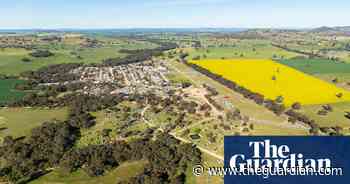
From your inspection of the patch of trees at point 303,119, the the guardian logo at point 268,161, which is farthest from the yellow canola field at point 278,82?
the the guardian logo at point 268,161

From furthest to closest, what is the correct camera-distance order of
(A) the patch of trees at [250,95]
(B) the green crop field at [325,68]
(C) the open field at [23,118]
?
1. (B) the green crop field at [325,68]
2. (A) the patch of trees at [250,95]
3. (C) the open field at [23,118]

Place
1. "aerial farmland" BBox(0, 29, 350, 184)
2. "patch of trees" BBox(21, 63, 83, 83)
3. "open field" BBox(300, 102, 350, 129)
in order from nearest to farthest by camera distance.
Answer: "aerial farmland" BBox(0, 29, 350, 184) → "open field" BBox(300, 102, 350, 129) → "patch of trees" BBox(21, 63, 83, 83)

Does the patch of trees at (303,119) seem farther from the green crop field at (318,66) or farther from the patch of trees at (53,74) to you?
the patch of trees at (53,74)

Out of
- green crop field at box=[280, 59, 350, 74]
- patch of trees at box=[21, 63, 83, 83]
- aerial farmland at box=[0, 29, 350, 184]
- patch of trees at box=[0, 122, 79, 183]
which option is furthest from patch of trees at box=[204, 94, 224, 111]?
patch of trees at box=[21, 63, 83, 83]

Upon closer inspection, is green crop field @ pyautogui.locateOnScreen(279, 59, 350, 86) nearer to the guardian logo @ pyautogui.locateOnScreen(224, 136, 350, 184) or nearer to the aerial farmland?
the aerial farmland

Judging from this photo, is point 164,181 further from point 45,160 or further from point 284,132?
point 284,132

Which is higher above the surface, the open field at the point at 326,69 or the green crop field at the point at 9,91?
the open field at the point at 326,69

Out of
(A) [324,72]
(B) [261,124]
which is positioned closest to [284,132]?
(B) [261,124]
